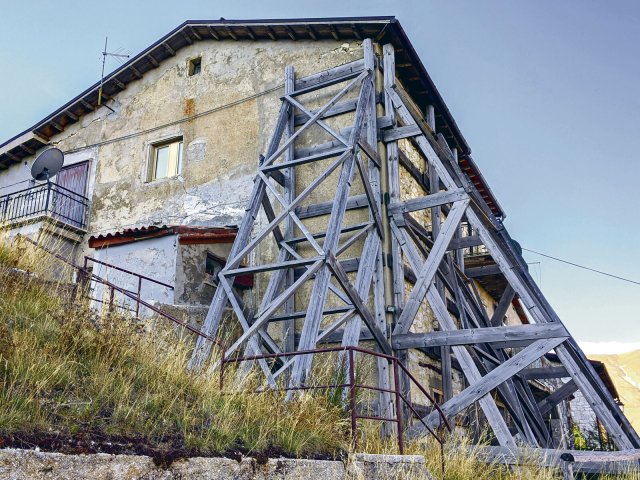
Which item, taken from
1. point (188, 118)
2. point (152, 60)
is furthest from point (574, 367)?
point (152, 60)

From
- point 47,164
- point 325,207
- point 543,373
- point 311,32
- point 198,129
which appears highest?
point 311,32

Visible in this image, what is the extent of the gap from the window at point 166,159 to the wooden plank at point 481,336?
263 inches

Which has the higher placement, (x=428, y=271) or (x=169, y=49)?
(x=169, y=49)

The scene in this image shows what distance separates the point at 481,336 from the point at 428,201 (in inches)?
95.2

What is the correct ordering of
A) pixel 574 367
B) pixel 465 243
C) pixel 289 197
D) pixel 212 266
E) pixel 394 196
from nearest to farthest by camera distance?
pixel 574 367
pixel 394 196
pixel 289 197
pixel 465 243
pixel 212 266

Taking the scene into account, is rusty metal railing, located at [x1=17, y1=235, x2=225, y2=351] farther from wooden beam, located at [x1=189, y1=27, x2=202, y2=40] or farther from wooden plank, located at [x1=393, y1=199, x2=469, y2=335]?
wooden beam, located at [x1=189, y1=27, x2=202, y2=40]

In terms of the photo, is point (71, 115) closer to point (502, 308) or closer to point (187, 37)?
point (187, 37)

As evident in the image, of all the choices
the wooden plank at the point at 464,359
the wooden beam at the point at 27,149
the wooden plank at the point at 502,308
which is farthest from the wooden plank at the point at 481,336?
the wooden beam at the point at 27,149

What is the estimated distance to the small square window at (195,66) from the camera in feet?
44.6

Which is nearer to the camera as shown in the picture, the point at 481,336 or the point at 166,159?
the point at 481,336

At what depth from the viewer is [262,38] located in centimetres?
1259

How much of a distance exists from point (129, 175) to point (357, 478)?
1048 cm

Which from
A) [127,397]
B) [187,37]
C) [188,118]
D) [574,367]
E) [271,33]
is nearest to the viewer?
[127,397]

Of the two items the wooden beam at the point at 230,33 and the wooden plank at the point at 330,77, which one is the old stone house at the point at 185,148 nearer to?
the wooden beam at the point at 230,33
